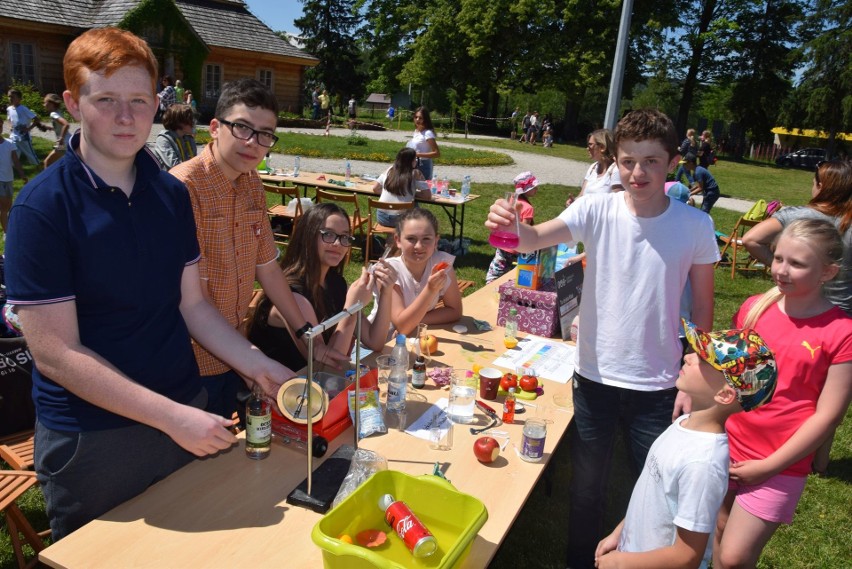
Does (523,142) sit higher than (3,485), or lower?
higher

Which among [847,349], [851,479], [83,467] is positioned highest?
[847,349]

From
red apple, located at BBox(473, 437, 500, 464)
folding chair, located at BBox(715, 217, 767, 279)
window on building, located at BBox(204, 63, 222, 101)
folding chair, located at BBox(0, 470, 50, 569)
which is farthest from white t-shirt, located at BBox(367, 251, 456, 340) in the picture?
window on building, located at BBox(204, 63, 222, 101)

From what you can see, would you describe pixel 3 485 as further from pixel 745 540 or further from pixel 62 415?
pixel 745 540

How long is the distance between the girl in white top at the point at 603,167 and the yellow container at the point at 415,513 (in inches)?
159

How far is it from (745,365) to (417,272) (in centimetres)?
231

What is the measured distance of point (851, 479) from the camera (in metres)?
4.16

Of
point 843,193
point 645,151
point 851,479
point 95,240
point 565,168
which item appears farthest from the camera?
point 565,168

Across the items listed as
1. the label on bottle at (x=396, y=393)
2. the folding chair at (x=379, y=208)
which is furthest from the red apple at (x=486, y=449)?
the folding chair at (x=379, y=208)

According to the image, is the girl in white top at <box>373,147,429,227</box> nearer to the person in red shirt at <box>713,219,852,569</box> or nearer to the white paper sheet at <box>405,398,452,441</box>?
the white paper sheet at <box>405,398,452,441</box>

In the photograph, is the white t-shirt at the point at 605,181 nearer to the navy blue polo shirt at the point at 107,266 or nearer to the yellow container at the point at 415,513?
the yellow container at the point at 415,513

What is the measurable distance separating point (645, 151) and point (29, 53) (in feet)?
85.5

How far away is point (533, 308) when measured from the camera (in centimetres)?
389

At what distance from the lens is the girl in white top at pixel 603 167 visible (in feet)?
17.7

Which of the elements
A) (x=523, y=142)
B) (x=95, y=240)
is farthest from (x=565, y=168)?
(x=95, y=240)
